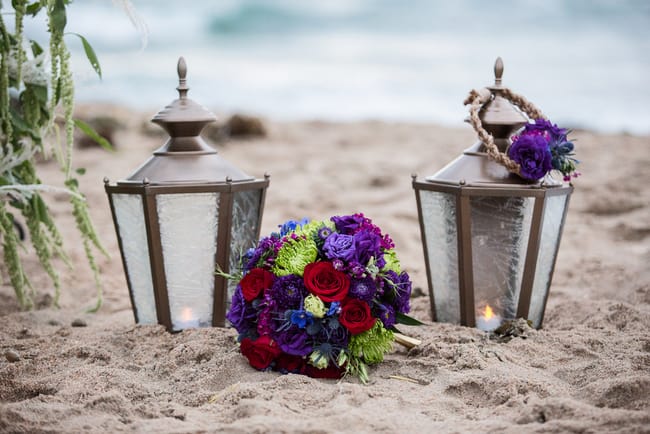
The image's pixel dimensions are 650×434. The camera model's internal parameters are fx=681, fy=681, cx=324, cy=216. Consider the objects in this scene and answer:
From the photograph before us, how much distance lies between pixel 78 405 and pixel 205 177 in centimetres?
117

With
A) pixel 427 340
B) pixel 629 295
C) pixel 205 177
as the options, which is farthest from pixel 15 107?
pixel 629 295

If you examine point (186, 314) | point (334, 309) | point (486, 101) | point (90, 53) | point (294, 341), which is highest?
point (90, 53)

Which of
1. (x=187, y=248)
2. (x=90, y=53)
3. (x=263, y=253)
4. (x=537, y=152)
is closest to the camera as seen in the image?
(x=263, y=253)

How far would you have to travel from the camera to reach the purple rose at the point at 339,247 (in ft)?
8.35

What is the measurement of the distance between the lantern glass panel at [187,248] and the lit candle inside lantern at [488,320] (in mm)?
1243

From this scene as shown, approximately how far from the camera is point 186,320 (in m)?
3.14

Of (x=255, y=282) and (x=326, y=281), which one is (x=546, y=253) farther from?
(x=255, y=282)

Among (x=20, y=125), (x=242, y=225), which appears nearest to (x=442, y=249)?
(x=242, y=225)

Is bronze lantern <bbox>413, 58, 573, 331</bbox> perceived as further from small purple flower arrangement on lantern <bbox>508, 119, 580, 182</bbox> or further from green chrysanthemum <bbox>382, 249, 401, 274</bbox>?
green chrysanthemum <bbox>382, 249, 401, 274</bbox>

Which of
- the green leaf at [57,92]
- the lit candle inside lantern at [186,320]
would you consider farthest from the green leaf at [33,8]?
the lit candle inside lantern at [186,320]

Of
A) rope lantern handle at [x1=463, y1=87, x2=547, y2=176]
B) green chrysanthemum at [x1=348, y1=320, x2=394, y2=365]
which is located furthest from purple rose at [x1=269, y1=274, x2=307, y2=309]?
rope lantern handle at [x1=463, y1=87, x2=547, y2=176]

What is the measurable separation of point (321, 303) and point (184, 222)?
87 cm

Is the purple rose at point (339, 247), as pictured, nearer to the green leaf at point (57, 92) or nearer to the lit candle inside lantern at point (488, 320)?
the lit candle inside lantern at point (488, 320)

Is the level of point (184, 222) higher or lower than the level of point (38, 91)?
lower
